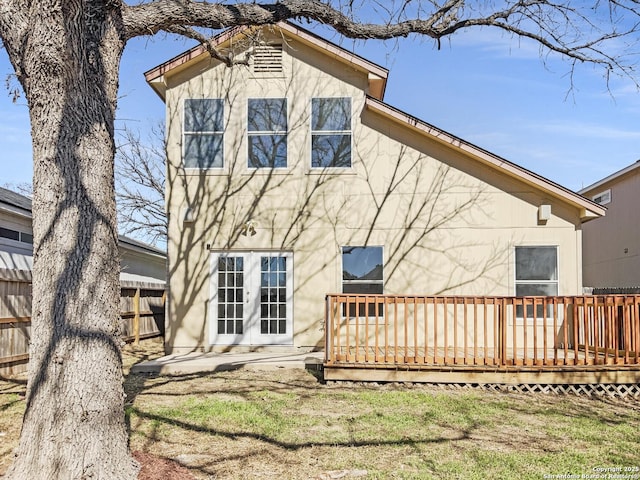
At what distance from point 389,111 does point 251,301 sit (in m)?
4.70

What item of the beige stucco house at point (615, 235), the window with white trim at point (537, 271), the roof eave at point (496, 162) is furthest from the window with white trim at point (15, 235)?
the beige stucco house at point (615, 235)

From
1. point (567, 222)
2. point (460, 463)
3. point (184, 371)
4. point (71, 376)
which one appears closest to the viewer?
point (71, 376)

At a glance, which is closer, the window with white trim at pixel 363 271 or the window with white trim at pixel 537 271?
the window with white trim at pixel 537 271

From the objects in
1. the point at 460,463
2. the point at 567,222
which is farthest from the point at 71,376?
the point at 567,222

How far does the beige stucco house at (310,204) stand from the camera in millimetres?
11094

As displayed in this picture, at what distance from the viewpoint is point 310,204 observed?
11.3m

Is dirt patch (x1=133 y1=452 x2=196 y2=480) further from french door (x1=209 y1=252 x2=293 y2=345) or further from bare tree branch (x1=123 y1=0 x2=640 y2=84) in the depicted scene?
french door (x1=209 y1=252 x2=293 y2=345)

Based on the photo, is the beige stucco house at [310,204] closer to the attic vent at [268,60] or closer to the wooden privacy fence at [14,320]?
the attic vent at [268,60]

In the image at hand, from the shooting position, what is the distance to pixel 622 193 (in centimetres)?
1636

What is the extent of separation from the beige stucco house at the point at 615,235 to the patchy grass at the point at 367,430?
914 cm

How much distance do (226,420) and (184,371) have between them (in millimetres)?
3243

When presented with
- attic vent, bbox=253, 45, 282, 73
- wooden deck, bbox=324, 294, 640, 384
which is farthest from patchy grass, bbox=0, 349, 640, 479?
attic vent, bbox=253, 45, 282, 73

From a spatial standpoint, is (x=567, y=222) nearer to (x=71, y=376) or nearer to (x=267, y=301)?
(x=267, y=301)

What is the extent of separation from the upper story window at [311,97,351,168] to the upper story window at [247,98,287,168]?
619mm
